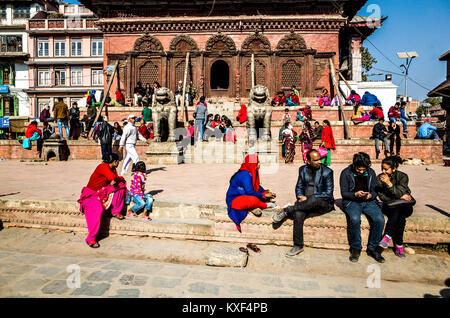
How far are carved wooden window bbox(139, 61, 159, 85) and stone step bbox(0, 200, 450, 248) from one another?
16219 millimetres

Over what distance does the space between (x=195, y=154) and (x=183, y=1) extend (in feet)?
46.2

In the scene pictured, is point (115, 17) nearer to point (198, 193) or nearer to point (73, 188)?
point (73, 188)

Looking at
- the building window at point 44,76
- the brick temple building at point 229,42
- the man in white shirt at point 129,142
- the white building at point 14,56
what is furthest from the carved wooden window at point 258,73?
the white building at point 14,56

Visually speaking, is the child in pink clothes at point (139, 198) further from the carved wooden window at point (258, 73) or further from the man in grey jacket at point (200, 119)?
the carved wooden window at point (258, 73)

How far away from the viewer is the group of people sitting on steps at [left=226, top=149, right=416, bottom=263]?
4371 millimetres

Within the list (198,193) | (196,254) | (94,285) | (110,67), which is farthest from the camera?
(110,67)

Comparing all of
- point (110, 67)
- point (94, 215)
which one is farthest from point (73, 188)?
point (110, 67)

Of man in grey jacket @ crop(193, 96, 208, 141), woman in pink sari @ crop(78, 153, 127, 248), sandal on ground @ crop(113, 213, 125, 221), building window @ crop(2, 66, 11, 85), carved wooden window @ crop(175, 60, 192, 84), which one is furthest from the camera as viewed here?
building window @ crop(2, 66, 11, 85)

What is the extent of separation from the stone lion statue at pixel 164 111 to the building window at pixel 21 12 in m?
37.5

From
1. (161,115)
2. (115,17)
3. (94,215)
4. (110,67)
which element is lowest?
(94,215)

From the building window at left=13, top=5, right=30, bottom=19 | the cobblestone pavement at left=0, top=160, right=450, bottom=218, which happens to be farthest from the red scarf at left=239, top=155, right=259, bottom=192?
the building window at left=13, top=5, right=30, bottom=19

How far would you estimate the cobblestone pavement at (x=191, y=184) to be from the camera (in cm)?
587

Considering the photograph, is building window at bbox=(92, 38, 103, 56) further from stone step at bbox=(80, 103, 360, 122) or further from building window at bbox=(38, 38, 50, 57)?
stone step at bbox=(80, 103, 360, 122)

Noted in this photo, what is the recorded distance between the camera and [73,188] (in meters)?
6.91
